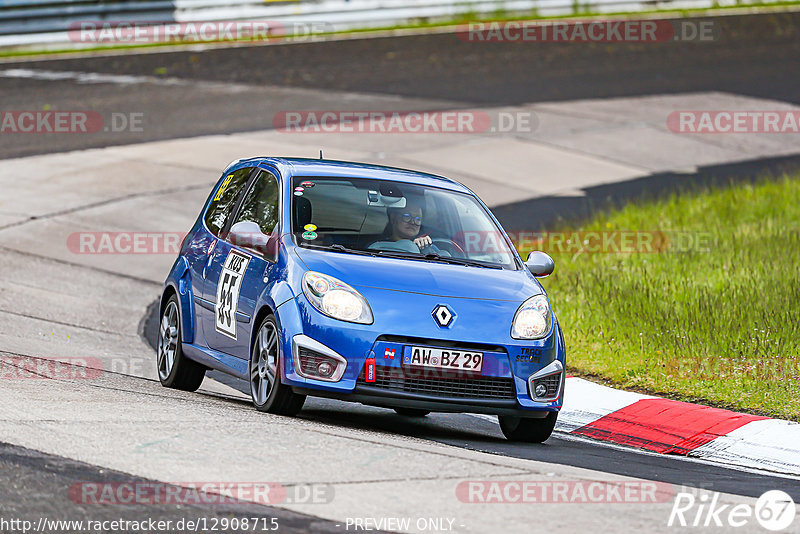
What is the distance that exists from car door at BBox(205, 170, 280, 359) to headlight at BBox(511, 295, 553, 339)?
1.56 meters

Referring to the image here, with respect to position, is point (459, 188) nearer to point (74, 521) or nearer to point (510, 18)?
point (74, 521)

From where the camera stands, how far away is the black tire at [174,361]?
375 inches

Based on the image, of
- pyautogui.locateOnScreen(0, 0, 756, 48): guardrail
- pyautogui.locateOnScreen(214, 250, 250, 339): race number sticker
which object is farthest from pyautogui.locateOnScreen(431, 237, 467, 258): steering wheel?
pyautogui.locateOnScreen(0, 0, 756, 48): guardrail

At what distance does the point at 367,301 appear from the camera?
7.72 metres

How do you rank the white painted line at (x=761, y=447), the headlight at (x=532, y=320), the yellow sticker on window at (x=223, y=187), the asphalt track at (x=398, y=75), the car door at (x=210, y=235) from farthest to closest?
the asphalt track at (x=398, y=75) < the yellow sticker on window at (x=223, y=187) < the car door at (x=210, y=235) < the white painted line at (x=761, y=447) < the headlight at (x=532, y=320)

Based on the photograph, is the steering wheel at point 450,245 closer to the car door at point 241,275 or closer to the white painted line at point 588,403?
the car door at point 241,275

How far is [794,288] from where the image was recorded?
1203 centimetres

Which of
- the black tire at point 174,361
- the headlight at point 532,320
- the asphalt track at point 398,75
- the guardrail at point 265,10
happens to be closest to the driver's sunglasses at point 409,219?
the headlight at point 532,320

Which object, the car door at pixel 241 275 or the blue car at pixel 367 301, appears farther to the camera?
the car door at pixel 241 275

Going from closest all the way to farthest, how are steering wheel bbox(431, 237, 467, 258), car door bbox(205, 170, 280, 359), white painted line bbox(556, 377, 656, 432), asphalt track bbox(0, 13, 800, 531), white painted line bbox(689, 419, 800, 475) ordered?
white painted line bbox(689, 419, 800, 475) → car door bbox(205, 170, 280, 359) → steering wheel bbox(431, 237, 467, 258) → white painted line bbox(556, 377, 656, 432) → asphalt track bbox(0, 13, 800, 531)

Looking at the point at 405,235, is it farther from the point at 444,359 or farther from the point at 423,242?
the point at 444,359

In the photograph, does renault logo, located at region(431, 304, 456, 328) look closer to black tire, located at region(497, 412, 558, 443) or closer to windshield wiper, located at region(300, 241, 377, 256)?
windshield wiper, located at region(300, 241, 377, 256)

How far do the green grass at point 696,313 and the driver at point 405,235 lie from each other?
2.40 metres

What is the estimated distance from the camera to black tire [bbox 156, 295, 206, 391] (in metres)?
9.53
